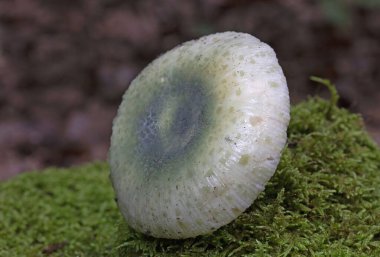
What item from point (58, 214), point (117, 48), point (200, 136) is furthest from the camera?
point (117, 48)

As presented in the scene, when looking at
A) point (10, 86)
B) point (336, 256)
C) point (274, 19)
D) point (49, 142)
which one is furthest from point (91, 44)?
point (336, 256)

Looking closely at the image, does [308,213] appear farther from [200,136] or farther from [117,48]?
[117,48]

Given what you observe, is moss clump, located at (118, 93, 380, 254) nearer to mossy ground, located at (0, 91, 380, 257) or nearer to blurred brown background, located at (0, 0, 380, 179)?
mossy ground, located at (0, 91, 380, 257)

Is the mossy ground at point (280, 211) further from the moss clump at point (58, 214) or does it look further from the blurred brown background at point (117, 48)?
the blurred brown background at point (117, 48)

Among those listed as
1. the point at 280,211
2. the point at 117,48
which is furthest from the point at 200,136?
the point at 117,48

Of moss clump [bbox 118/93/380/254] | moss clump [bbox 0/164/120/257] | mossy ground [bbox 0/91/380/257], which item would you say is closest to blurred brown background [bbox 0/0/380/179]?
moss clump [bbox 0/164/120/257]

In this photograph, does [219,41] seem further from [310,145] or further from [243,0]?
[243,0]
